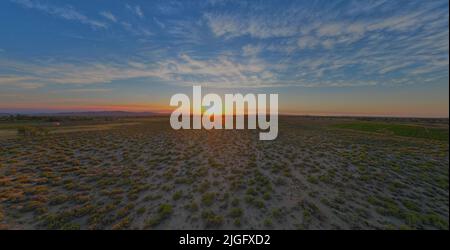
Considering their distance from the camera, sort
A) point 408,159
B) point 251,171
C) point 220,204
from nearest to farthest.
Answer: point 220,204, point 251,171, point 408,159

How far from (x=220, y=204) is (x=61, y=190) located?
830 cm

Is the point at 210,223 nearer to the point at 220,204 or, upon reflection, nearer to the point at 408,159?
the point at 220,204

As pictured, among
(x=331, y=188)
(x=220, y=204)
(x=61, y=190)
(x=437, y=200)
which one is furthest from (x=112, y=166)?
(x=437, y=200)

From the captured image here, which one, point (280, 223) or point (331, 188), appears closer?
point (280, 223)

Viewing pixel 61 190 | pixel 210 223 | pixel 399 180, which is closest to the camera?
pixel 210 223

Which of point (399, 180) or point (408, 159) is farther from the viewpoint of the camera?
point (408, 159)

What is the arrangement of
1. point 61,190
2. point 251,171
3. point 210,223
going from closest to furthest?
point 210,223, point 61,190, point 251,171
